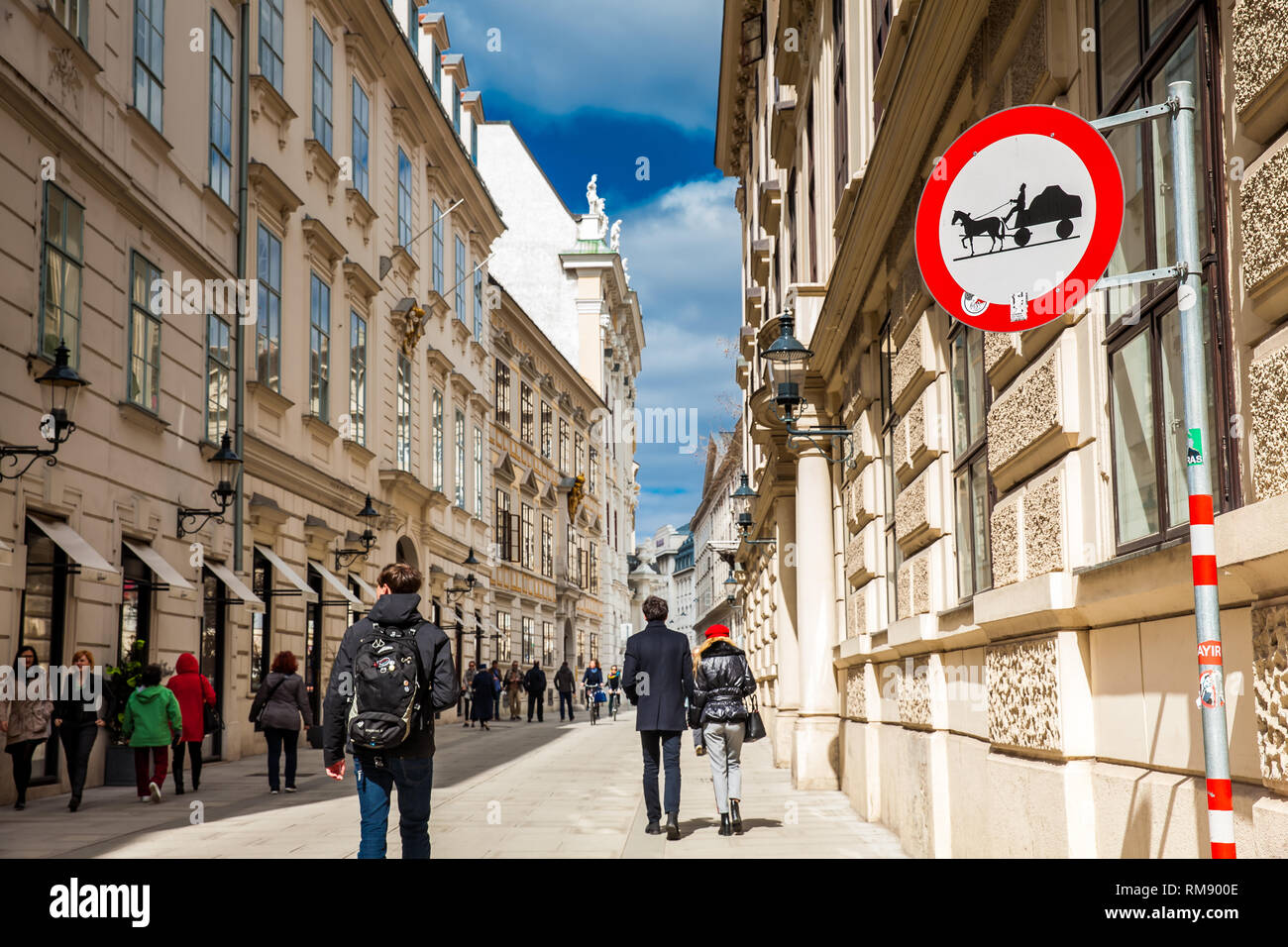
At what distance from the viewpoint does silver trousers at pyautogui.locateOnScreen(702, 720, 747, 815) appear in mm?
11164

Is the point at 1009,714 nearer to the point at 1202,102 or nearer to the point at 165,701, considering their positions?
the point at 1202,102

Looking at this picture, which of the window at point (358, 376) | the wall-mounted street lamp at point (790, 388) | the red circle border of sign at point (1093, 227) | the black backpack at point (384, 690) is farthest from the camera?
the window at point (358, 376)

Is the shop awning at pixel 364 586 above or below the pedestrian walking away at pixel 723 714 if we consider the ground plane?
above

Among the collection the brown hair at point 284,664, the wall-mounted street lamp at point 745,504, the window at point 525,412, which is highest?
the window at point 525,412

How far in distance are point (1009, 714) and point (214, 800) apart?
34.6 ft

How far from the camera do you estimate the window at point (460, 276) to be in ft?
123

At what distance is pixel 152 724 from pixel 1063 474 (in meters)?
11.3

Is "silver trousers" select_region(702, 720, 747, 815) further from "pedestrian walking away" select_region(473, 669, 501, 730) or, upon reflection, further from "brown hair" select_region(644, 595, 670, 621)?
"pedestrian walking away" select_region(473, 669, 501, 730)

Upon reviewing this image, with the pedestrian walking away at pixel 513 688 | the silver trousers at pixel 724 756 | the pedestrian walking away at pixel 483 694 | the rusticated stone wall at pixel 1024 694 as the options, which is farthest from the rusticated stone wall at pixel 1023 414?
the pedestrian walking away at pixel 513 688

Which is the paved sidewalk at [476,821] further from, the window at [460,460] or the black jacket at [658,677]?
the window at [460,460]

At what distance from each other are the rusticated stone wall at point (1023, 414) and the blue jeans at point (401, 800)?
3.43 m

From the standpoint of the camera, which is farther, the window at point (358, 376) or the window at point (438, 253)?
the window at point (438, 253)

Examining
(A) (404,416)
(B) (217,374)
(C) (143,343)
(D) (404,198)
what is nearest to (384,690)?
(C) (143,343)
